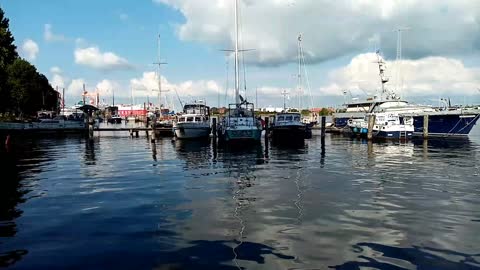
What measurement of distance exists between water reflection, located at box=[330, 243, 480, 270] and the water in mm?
23

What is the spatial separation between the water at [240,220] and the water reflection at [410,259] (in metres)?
0.02

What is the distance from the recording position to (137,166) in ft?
89.7

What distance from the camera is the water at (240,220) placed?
9.31 metres

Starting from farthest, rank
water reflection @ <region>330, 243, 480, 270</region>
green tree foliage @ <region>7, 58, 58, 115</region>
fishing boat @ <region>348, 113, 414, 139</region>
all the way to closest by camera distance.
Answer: green tree foliage @ <region>7, 58, 58, 115</region> → fishing boat @ <region>348, 113, 414, 139</region> → water reflection @ <region>330, 243, 480, 270</region>

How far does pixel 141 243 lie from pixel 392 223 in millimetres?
7038

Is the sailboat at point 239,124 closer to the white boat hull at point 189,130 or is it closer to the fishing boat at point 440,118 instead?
the white boat hull at point 189,130

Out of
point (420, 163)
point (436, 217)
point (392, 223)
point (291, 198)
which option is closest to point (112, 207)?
point (291, 198)

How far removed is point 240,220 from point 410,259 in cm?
505

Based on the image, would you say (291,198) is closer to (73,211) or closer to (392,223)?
(392,223)

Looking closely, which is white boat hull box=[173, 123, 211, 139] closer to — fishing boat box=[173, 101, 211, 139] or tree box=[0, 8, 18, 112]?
fishing boat box=[173, 101, 211, 139]

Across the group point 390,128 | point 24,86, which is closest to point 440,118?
point 390,128

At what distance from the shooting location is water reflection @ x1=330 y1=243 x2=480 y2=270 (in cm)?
878

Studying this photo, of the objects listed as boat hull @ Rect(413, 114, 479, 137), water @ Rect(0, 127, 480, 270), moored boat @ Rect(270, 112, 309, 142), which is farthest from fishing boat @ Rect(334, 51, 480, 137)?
water @ Rect(0, 127, 480, 270)

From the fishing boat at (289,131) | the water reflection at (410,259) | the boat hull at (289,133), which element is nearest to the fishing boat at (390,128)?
the fishing boat at (289,131)
